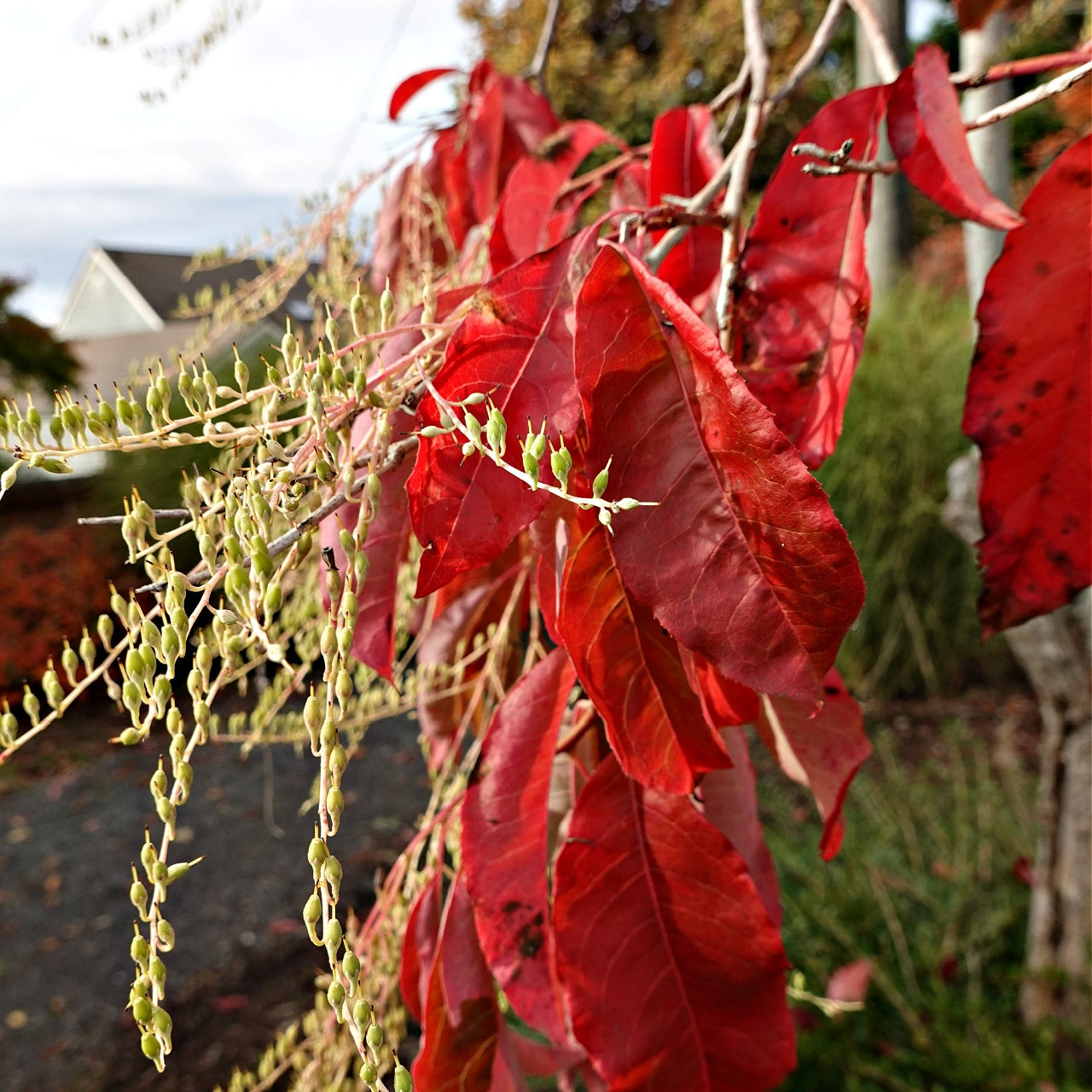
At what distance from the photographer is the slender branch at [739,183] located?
19.3 inches

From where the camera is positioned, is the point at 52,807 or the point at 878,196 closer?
the point at 52,807

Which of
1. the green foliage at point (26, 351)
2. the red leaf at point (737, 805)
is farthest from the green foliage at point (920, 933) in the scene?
the green foliage at point (26, 351)

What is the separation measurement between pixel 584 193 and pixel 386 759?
12.3ft

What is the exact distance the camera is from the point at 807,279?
511 millimetres

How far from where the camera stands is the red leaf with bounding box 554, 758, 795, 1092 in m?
0.48

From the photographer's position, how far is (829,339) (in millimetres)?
503

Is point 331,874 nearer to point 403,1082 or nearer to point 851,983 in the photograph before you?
point 403,1082

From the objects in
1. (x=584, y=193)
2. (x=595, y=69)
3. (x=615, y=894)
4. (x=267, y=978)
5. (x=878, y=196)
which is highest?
(x=595, y=69)

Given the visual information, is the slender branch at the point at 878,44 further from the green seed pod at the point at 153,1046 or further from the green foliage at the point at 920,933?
the green foliage at the point at 920,933

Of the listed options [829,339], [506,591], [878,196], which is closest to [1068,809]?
[506,591]

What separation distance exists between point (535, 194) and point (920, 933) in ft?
6.54

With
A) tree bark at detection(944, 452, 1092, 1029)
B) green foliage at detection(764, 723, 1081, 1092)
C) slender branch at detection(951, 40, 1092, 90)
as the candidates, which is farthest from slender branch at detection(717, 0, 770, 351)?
green foliage at detection(764, 723, 1081, 1092)

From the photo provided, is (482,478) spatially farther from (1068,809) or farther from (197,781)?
(197,781)

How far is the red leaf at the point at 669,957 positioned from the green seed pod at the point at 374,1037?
0.18 metres
